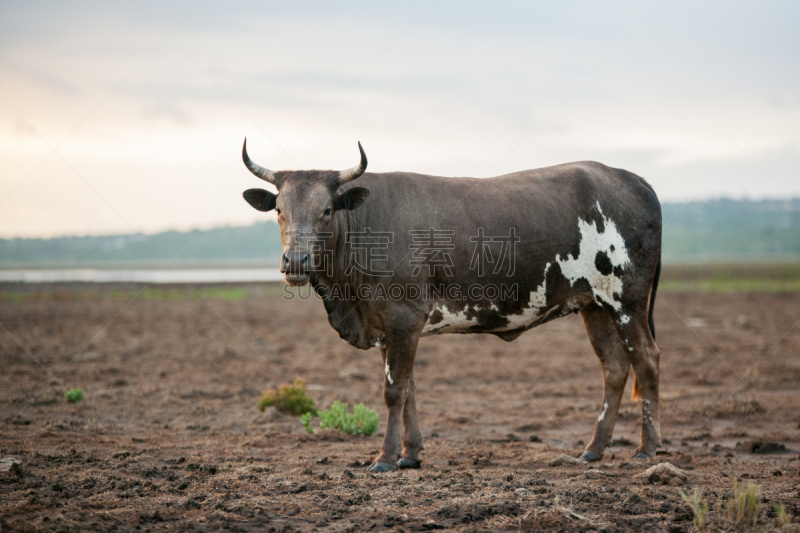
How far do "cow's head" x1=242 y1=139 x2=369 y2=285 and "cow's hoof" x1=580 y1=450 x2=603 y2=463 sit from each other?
3.80m

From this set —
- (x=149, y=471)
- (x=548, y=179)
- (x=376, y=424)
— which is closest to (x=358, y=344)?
(x=376, y=424)

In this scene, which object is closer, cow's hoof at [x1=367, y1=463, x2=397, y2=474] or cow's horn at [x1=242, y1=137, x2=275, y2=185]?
cow's hoof at [x1=367, y1=463, x2=397, y2=474]

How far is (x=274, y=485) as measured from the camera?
6.27 m

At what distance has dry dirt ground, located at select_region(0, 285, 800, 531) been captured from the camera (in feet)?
17.8

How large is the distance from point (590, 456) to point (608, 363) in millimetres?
1248

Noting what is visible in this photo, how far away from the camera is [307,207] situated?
7.21 metres

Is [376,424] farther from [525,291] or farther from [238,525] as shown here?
[238,525]

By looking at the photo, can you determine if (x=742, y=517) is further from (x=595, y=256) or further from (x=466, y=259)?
(x=466, y=259)

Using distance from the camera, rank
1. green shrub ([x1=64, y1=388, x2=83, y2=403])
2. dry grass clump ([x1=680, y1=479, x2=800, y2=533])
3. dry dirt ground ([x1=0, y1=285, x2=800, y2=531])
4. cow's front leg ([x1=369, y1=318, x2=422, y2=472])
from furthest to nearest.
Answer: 1. green shrub ([x1=64, y1=388, x2=83, y2=403])
2. cow's front leg ([x1=369, y1=318, x2=422, y2=472])
3. dry dirt ground ([x1=0, y1=285, x2=800, y2=531])
4. dry grass clump ([x1=680, y1=479, x2=800, y2=533])

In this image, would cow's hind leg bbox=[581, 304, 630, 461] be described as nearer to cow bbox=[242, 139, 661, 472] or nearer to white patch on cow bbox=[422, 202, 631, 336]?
cow bbox=[242, 139, 661, 472]

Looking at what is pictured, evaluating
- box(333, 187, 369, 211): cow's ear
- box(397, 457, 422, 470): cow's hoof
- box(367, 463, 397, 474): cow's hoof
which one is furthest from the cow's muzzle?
box(397, 457, 422, 470): cow's hoof

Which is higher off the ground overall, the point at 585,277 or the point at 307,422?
the point at 585,277

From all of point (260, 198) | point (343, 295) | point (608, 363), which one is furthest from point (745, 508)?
point (260, 198)

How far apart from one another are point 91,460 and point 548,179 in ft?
20.5
